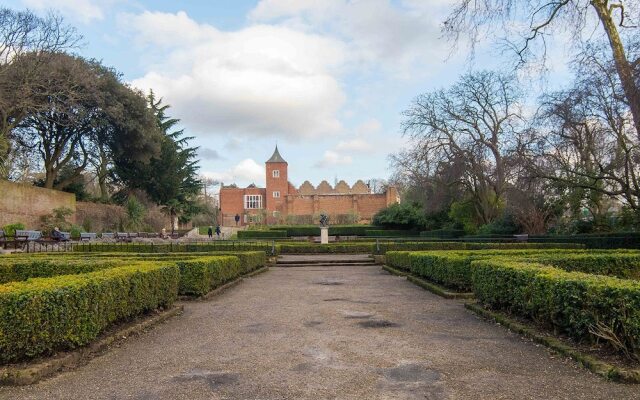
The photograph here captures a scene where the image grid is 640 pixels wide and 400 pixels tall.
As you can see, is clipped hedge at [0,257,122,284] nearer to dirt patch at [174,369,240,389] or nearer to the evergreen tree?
dirt patch at [174,369,240,389]

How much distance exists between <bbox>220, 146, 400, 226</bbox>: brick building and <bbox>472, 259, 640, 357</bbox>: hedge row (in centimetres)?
5295

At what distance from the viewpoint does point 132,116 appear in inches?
1243

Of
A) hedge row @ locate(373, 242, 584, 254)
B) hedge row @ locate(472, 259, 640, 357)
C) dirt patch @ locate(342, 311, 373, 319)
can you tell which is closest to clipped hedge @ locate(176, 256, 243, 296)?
dirt patch @ locate(342, 311, 373, 319)

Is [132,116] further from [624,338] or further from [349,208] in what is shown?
[349,208]

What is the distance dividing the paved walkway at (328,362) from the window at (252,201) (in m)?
61.7

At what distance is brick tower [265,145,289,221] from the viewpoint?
6812cm

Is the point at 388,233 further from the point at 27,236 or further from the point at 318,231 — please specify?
the point at 27,236

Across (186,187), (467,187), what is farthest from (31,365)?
(186,187)

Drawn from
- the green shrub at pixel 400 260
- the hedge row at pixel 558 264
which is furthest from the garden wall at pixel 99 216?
the hedge row at pixel 558 264

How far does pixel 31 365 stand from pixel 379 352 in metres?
3.41

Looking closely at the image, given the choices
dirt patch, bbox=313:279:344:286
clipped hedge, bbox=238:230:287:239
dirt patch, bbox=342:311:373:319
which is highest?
clipped hedge, bbox=238:230:287:239

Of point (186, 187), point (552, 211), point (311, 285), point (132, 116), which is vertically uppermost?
point (132, 116)

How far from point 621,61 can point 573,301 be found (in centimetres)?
1111

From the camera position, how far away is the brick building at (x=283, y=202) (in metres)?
64.4
